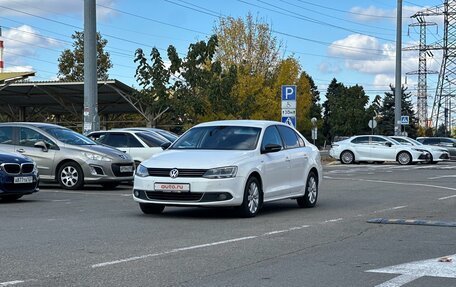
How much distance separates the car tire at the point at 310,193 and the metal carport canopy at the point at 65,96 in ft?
89.9

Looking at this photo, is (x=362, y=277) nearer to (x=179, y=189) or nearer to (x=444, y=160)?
(x=179, y=189)

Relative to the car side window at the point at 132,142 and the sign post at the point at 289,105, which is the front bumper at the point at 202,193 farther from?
the sign post at the point at 289,105

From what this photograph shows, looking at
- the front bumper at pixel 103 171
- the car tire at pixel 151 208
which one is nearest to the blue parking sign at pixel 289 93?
the front bumper at pixel 103 171

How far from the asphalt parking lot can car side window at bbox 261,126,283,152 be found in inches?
48.3

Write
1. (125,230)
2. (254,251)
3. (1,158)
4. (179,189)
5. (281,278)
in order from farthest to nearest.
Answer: (1,158) < (179,189) < (125,230) < (254,251) < (281,278)

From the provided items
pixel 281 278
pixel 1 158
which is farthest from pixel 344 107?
pixel 281 278

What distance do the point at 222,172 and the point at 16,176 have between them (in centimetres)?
484

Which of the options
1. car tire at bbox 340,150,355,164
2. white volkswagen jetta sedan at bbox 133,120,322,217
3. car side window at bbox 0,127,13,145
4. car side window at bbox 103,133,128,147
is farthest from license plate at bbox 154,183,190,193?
car tire at bbox 340,150,355,164

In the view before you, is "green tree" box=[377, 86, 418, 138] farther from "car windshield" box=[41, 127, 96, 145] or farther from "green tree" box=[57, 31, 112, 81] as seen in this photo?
"car windshield" box=[41, 127, 96, 145]

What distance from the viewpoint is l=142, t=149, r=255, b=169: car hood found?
11289mm

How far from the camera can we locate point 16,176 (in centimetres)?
1412

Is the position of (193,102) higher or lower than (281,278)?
higher

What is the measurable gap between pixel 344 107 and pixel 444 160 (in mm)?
62710

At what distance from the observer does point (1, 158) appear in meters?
14.1
